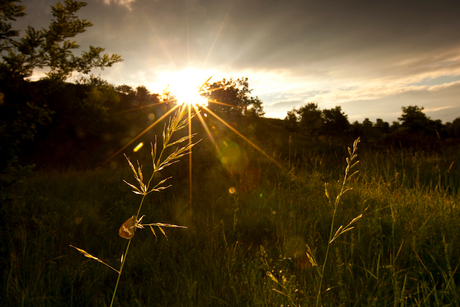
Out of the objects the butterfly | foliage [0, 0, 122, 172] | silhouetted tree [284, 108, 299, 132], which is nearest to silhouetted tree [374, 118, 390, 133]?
silhouetted tree [284, 108, 299, 132]

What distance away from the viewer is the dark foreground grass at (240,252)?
1.68m

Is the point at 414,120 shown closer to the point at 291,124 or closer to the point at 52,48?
the point at 291,124

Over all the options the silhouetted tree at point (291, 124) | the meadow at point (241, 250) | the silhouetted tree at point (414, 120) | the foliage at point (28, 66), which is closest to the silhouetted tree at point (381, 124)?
the silhouetted tree at point (414, 120)

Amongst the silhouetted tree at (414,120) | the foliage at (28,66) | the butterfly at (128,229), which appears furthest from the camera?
the silhouetted tree at (414,120)

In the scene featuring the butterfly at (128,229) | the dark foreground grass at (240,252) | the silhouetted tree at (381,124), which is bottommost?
the dark foreground grass at (240,252)

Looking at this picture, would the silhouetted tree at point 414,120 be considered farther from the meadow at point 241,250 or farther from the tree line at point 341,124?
the meadow at point 241,250

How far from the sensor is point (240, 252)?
2.23 metres

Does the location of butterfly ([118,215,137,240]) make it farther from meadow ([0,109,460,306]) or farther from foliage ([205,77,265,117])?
foliage ([205,77,265,117])

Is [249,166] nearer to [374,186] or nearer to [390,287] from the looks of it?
[374,186]

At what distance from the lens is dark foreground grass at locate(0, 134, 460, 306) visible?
66.0 inches

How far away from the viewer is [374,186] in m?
3.94

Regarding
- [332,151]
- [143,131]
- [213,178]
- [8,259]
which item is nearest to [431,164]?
[332,151]

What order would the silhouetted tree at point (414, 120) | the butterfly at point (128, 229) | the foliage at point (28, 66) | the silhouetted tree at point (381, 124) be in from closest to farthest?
1. the butterfly at point (128, 229)
2. the foliage at point (28, 66)
3. the silhouetted tree at point (414, 120)
4. the silhouetted tree at point (381, 124)

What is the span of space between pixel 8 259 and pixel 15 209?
84 centimetres
